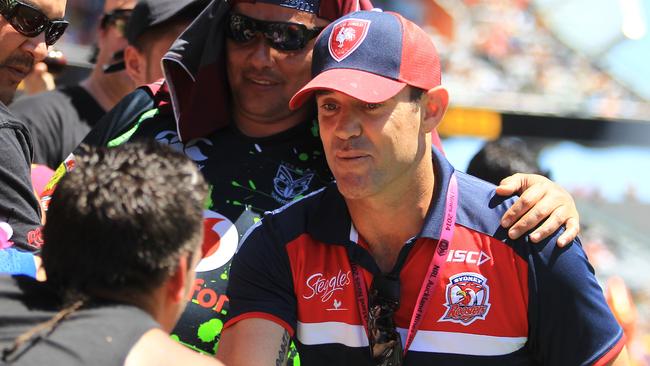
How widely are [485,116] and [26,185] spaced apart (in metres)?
9.78

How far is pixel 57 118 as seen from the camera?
510 cm

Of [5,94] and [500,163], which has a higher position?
[5,94]

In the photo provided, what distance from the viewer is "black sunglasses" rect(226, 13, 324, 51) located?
131 inches

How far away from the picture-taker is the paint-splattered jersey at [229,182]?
309 cm

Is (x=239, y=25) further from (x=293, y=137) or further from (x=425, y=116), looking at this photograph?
(x=425, y=116)

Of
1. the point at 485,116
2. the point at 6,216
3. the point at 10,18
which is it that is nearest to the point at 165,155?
the point at 6,216

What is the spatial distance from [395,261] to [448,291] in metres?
0.21

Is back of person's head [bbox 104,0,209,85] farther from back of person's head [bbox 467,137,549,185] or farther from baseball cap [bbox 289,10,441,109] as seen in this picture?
back of person's head [bbox 467,137,549,185]

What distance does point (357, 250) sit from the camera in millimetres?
2816

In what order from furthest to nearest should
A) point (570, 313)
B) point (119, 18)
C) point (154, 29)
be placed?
1. point (119, 18)
2. point (154, 29)
3. point (570, 313)

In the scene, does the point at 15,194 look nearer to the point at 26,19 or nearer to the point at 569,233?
the point at 26,19

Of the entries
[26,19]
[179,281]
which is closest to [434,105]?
[179,281]

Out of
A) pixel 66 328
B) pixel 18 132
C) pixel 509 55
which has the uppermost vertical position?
pixel 66 328

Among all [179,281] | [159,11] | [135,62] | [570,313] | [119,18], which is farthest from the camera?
[119,18]
